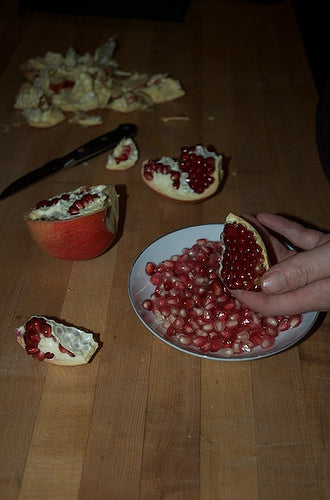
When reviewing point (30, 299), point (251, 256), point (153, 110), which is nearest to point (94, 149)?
point (153, 110)

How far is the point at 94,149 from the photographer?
78.0 inches

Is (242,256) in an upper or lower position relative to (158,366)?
upper

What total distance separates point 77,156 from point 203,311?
0.80m

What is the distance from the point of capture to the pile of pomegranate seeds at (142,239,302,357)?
54.2 inches

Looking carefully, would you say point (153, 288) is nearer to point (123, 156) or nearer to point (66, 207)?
point (66, 207)

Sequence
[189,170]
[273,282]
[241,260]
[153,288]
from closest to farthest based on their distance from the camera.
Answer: [273,282], [241,260], [153,288], [189,170]

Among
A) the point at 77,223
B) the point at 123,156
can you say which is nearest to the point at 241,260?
the point at 77,223

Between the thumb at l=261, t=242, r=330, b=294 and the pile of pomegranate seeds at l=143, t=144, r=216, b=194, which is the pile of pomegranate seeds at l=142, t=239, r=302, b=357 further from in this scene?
the pile of pomegranate seeds at l=143, t=144, r=216, b=194

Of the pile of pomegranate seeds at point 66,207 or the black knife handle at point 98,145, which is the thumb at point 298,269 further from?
the black knife handle at point 98,145

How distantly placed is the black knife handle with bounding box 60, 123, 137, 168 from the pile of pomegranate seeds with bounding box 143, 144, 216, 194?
0.76 ft

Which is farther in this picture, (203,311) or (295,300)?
(203,311)

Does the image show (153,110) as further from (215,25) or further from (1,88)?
(215,25)

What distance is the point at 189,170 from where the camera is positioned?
1.81 m

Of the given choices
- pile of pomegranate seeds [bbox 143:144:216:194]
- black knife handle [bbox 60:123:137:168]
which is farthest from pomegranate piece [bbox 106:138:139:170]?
pile of pomegranate seeds [bbox 143:144:216:194]
